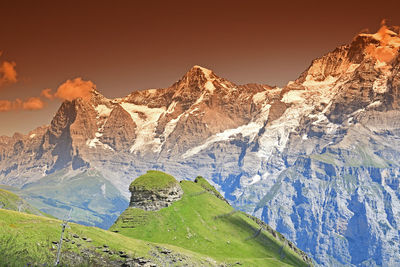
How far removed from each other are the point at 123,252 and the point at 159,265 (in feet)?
50.9

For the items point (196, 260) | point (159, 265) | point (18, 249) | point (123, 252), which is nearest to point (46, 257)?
point (18, 249)

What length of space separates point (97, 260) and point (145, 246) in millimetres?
32748

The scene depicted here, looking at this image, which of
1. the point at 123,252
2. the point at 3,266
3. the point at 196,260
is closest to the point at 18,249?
the point at 123,252

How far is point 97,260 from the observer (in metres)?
111

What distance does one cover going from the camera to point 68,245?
356 feet

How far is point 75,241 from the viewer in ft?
368

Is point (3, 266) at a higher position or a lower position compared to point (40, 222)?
lower

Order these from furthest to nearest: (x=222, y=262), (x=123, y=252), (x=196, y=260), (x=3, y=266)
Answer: (x=222, y=262) → (x=196, y=260) → (x=123, y=252) → (x=3, y=266)

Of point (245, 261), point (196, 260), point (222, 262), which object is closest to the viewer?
point (196, 260)

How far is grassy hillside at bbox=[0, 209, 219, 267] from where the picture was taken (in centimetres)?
9331

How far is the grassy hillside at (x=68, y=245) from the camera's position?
3674 inches

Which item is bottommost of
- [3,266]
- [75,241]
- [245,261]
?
[3,266]

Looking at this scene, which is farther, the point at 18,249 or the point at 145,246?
the point at 145,246

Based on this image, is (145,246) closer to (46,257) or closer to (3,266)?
(46,257)
